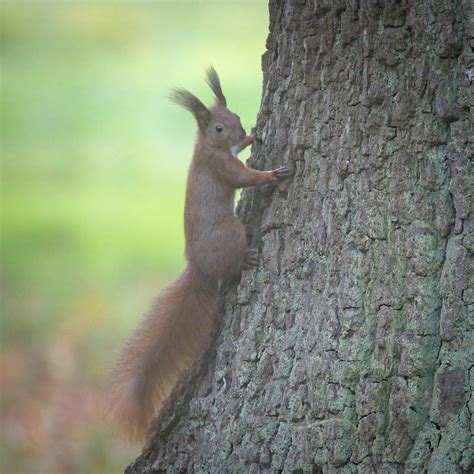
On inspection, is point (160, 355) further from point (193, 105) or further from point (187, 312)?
point (193, 105)

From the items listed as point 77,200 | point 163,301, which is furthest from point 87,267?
point 163,301

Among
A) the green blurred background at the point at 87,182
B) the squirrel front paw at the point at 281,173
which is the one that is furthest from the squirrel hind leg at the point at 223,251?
the green blurred background at the point at 87,182

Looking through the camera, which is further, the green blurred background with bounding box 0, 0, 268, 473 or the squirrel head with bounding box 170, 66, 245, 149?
the green blurred background with bounding box 0, 0, 268, 473

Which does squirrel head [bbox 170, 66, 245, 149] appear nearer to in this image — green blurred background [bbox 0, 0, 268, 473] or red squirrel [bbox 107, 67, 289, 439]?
red squirrel [bbox 107, 67, 289, 439]

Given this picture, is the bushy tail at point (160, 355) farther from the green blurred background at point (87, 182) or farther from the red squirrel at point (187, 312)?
the green blurred background at point (87, 182)

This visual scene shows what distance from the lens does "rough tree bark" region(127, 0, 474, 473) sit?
220 cm

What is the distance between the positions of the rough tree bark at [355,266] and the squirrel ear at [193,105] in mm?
343

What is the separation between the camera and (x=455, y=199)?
2.21 m

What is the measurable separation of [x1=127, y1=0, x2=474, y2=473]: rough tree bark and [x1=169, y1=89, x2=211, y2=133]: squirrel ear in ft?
1.13

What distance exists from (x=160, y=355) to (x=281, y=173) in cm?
65

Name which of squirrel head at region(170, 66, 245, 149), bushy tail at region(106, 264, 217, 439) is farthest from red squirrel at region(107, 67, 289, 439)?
squirrel head at region(170, 66, 245, 149)

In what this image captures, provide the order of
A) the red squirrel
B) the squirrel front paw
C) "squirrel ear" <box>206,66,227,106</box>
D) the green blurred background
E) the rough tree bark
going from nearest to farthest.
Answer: the rough tree bark → the squirrel front paw → the red squirrel → "squirrel ear" <box>206,66,227,106</box> → the green blurred background

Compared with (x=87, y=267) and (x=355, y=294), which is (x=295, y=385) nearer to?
(x=355, y=294)

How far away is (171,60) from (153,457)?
5.16 meters
